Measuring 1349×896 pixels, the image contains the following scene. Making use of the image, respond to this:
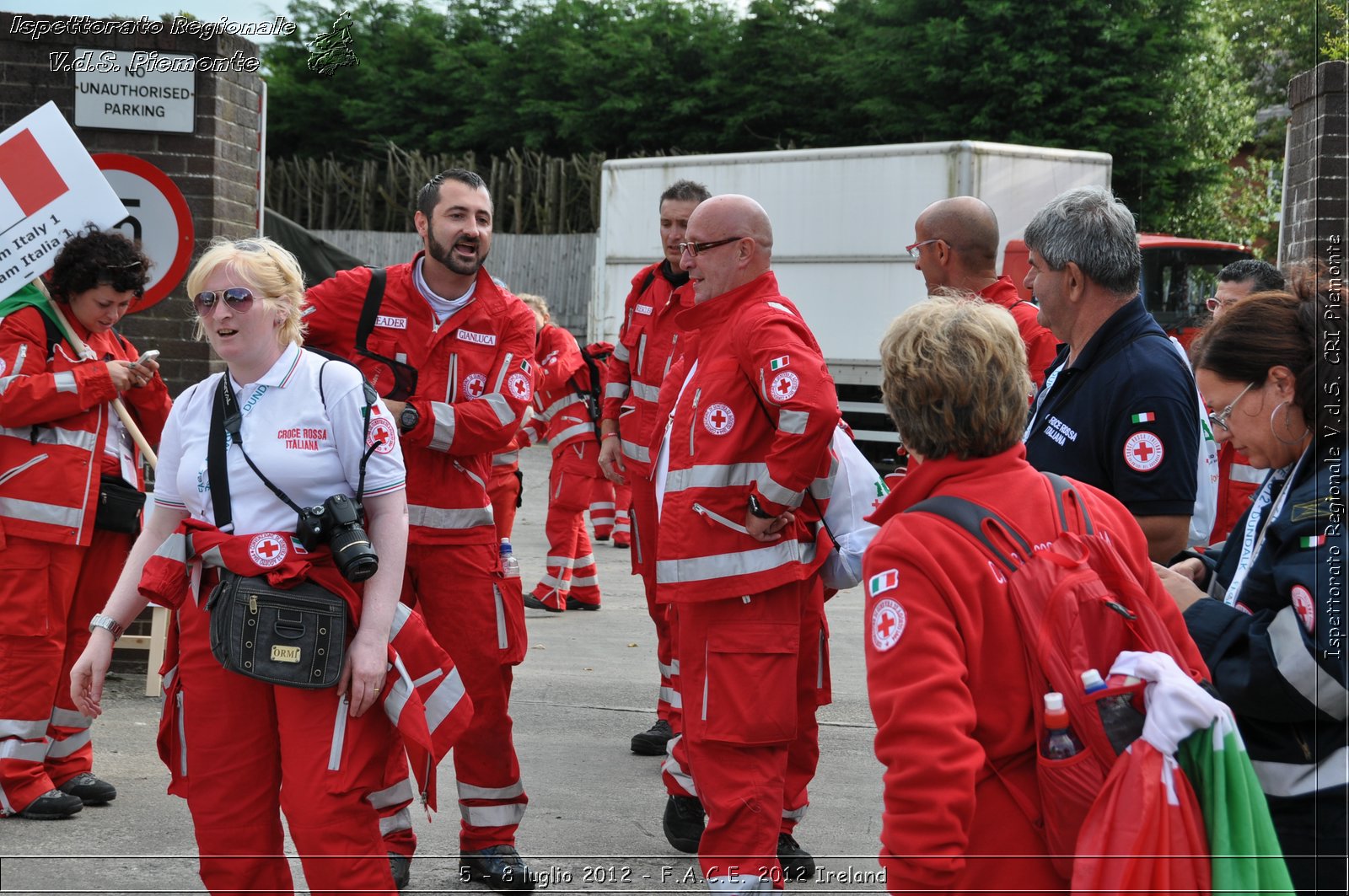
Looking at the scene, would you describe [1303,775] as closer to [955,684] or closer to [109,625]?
[955,684]

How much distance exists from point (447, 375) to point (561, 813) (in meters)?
1.88

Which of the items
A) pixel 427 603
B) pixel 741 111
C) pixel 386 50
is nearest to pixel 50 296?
pixel 427 603

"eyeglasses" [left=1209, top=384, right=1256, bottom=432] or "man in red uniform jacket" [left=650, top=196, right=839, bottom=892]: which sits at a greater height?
"eyeglasses" [left=1209, top=384, right=1256, bottom=432]

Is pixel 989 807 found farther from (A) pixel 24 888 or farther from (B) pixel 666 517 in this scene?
(A) pixel 24 888

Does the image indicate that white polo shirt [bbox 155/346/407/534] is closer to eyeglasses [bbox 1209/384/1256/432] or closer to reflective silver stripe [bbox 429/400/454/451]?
reflective silver stripe [bbox 429/400/454/451]

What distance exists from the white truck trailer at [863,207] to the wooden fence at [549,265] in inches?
247

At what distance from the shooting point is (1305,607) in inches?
102

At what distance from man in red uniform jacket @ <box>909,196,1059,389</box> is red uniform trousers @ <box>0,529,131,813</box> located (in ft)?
12.1

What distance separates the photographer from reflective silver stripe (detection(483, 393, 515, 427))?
16.2 ft

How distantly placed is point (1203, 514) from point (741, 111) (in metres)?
25.9

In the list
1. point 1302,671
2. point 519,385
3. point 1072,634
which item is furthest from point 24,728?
point 1302,671

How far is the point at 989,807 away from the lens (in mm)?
2531

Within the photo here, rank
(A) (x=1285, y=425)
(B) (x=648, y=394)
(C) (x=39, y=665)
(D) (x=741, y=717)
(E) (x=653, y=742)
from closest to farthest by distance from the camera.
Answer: (A) (x=1285, y=425), (D) (x=741, y=717), (C) (x=39, y=665), (E) (x=653, y=742), (B) (x=648, y=394)

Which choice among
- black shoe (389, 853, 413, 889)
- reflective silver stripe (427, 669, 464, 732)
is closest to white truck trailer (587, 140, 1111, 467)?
black shoe (389, 853, 413, 889)
